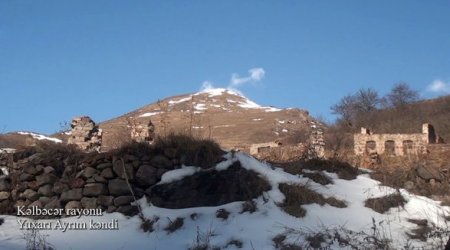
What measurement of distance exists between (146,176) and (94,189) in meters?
0.93

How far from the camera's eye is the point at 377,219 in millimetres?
8180

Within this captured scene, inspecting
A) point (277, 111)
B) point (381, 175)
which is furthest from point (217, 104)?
point (381, 175)

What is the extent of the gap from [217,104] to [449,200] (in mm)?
87081

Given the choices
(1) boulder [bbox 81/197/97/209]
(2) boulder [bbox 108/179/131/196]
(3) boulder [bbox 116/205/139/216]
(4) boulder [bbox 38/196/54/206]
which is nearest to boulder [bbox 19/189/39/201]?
(4) boulder [bbox 38/196/54/206]

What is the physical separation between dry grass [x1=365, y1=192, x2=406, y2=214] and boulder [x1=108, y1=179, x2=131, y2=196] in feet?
13.7

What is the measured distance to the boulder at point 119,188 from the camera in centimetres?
903

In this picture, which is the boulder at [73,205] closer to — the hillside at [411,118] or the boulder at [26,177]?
the boulder at [26,177]

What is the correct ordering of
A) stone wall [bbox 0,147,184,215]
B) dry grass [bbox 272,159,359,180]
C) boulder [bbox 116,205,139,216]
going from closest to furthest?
1. boulder [bbox 116,205,139,216]
2. stone wall [bbox 0,147,184,215]
3. dry grass [bbox 272,159,359,180]

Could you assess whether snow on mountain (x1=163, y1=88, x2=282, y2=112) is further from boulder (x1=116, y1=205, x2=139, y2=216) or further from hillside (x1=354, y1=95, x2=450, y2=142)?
boulder (x1=116, y1=205, x2=139, y2=216)

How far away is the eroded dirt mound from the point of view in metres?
8.61

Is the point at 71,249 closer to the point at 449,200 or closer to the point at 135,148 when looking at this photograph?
the point at 135,148

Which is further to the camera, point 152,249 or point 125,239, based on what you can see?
point 125,239

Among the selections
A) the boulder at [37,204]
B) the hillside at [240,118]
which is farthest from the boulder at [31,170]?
the hillside at [240,118]

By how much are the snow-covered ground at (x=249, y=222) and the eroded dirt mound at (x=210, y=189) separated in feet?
0.50
